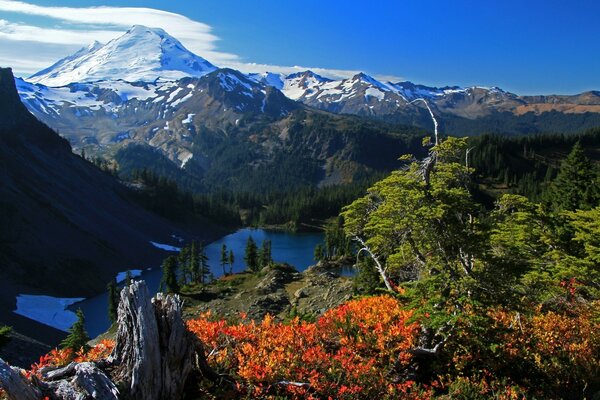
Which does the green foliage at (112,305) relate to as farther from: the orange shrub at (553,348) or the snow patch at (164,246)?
the orange shrub at (553,348)

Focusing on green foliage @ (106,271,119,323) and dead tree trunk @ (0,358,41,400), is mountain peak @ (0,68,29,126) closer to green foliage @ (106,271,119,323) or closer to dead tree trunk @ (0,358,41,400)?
green foliage @ (106,271,119,323)

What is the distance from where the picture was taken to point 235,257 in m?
150

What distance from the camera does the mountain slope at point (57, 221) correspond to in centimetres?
10325

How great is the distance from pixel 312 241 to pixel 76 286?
99515mm

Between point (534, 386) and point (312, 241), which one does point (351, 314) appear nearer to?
point (534, 386)

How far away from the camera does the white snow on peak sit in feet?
273

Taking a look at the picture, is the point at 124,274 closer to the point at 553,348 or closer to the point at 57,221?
the point at 57,221

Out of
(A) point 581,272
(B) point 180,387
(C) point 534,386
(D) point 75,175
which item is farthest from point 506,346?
(D) point 75,175

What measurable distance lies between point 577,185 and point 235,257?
112 m

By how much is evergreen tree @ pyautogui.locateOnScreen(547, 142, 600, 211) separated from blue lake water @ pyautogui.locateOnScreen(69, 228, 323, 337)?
77.3 meters

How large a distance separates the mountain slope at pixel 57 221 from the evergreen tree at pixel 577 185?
274 ft

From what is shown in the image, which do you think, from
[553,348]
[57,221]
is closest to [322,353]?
[553,348]

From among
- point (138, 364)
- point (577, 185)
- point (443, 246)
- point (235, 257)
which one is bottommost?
point (235, 257)

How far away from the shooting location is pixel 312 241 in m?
187
